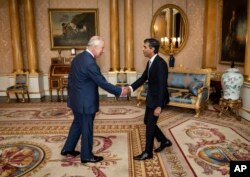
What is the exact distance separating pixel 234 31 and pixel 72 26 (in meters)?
4.96

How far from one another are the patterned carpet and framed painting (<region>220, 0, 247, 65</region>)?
5.46 ft

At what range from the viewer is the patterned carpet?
2.90m

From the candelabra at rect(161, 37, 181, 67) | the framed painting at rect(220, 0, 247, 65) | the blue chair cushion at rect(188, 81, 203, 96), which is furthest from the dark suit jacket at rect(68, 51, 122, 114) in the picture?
the candelabra at rect(161, 37, 181, 67)

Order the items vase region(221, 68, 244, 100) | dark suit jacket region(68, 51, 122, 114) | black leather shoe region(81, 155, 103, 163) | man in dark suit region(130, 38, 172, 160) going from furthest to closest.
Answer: vase region(221, 68, 244, 100), black leather shoe region(81, 155, 103, 163), man in dark suit region(130, 38, 172, 160), dark suit jacket region(68, 51, 122, 114)

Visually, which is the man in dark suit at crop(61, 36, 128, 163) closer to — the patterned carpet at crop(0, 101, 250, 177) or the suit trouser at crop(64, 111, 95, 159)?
the suit trouser at crop(64, 111, 95, 159)

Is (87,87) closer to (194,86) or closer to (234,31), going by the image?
(194,86)

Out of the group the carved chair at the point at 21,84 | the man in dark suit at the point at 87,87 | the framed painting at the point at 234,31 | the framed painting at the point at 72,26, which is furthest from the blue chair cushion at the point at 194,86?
the carved chair at the point at 21,84

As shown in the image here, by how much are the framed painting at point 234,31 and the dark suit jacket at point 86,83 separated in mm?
4249

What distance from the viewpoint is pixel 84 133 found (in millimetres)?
3010

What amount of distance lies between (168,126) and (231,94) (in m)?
1.65

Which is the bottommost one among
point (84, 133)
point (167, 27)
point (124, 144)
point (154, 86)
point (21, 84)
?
point (124, 144)

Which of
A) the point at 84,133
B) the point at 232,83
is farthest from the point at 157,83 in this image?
the point at 232,83

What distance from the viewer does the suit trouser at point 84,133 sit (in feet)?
9.84

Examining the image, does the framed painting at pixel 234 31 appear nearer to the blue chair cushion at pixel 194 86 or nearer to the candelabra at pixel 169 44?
the blue chair cushion at pixel 194 86
